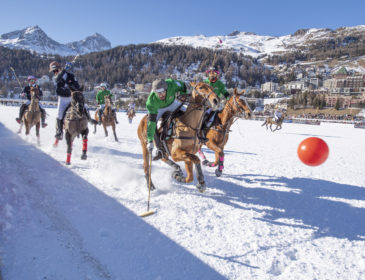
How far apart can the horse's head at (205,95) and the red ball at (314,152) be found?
1922 millimetres

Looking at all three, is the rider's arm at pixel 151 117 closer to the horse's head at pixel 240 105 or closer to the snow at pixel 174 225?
the snow at pixel 174 225

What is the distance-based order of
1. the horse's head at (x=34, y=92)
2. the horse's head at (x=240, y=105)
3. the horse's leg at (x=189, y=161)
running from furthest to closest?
the horse's head at (x=34, y=92)
the horse's head at (x=240, y=105)
the horse's leg at (x=189, y=161)

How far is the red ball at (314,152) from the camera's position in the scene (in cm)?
454

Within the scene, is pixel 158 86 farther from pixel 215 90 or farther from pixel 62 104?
pixel 62 104

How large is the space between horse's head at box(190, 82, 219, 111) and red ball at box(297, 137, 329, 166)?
6.30 ft

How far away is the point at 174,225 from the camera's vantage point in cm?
415

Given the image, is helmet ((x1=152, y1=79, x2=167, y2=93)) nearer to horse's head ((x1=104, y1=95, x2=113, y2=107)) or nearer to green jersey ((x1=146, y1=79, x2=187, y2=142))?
green jersey ((x1=146, y1=79, x2=187, y2=142))

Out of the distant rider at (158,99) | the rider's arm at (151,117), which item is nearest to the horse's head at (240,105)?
the distant rider at (158,99)

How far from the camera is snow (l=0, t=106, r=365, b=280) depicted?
312 centimetres

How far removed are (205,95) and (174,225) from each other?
2653mm

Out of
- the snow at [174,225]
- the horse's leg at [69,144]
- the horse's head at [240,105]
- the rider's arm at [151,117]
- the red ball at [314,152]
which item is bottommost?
the snow at [174,225]

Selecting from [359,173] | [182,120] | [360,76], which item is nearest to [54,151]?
[182,120]

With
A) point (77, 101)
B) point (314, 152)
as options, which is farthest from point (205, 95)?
point (77, 101)

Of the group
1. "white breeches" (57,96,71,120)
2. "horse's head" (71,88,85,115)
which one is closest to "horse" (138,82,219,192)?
"horse's head" (71,88,85,115)
